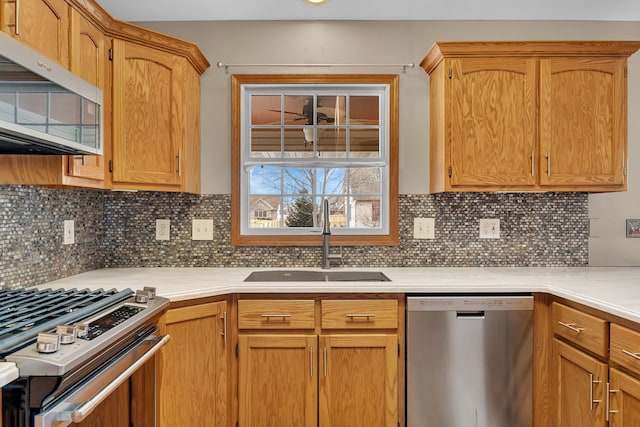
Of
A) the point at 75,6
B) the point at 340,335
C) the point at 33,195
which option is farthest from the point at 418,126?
the point at 33,195

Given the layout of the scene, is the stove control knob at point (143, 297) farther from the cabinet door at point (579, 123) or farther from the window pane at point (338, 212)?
the cabinet door at point (579, 123)

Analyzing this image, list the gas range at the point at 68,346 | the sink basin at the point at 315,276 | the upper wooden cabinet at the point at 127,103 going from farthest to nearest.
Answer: the sink basin at the point at 315,276 < the upper wooden cabinet at the point at 127,103 < the gas range at the point at 68,346

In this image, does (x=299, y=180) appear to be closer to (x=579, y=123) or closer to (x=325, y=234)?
(x=325, y=234)

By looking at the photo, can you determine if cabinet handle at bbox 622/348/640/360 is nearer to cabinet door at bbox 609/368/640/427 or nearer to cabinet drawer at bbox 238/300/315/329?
cabinet door at bbox 609/368/640/427

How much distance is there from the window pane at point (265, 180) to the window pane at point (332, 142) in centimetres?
32

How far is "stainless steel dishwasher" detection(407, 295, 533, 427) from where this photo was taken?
1.88 m

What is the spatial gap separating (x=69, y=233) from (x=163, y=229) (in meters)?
0.50

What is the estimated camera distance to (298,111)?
2.58 meters

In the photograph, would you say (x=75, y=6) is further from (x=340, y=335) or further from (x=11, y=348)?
(x=340, y=335)

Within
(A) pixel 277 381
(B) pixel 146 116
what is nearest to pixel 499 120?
(A) pixel 277 381

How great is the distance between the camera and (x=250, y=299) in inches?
74.5

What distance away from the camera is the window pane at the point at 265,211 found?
8.40ft

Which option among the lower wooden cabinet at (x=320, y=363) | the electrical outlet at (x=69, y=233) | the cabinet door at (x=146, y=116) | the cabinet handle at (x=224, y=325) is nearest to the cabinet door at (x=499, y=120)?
the lower wooden cabinet at (x=320, y=363)

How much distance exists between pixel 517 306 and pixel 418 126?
1.19 metres
